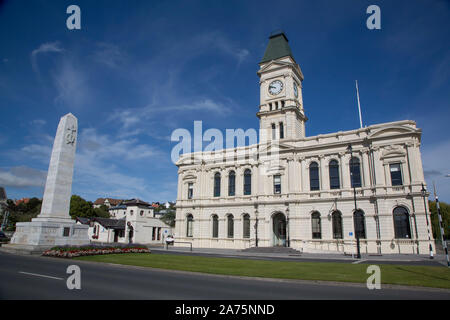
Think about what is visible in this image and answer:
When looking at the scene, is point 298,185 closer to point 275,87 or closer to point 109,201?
point 275,87

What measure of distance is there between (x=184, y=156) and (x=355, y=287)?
135ft

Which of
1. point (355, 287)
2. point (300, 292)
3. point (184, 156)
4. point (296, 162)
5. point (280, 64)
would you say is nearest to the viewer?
point (300, 292)

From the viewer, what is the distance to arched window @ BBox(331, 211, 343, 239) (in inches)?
1416

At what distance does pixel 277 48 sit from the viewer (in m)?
48.2

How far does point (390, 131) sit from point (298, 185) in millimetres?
13005

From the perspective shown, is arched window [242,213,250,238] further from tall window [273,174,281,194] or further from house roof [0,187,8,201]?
house roof [0,187,8,201]

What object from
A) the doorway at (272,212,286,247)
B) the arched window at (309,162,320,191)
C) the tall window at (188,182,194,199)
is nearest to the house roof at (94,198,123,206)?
the tall window at (188,182,194,199)

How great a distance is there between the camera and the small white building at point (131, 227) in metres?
54.7

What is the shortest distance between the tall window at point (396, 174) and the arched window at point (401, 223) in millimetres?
3063

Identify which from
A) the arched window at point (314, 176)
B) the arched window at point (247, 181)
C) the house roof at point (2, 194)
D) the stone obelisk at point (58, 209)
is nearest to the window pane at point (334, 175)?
the arched window at point (314, 176)

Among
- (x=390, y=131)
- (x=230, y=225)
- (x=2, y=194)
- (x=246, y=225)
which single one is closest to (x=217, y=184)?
(x=230, y=225)

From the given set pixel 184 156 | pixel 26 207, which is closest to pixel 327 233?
pixel 184 156
